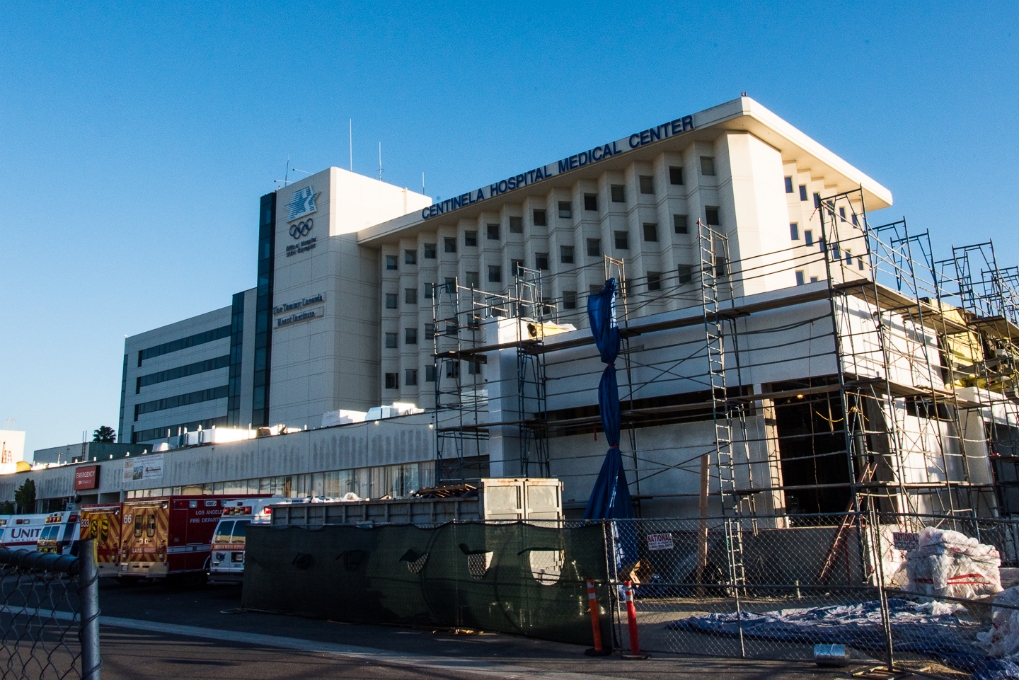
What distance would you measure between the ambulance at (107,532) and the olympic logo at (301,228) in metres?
34.6

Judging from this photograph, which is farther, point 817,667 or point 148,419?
point 148,419

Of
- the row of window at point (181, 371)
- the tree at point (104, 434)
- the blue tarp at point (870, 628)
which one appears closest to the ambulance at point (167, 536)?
the blue tarp at point (870, 628)

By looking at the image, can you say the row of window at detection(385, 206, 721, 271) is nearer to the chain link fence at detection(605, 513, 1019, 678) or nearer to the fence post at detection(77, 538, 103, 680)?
the chain link fence at detection(605, 513, 1019, 678)

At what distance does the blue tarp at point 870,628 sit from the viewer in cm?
1024

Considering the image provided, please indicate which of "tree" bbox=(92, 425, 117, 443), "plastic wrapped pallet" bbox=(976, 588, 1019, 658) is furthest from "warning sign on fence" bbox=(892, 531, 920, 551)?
"tree" bbox=(92, 425, 117, 443)

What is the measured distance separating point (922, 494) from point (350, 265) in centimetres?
4460

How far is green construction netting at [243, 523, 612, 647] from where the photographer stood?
12250mm

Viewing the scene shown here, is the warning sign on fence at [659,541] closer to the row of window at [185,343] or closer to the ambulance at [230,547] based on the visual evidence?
the ambulance at [230,547]

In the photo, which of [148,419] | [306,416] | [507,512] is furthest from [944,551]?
[148,419]

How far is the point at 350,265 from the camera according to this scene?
5744 centimetres

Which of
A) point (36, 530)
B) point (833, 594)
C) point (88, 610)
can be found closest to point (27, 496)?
point (36, 530)

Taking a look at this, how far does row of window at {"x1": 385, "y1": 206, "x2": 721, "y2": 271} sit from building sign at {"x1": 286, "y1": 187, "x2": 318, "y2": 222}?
314 inches

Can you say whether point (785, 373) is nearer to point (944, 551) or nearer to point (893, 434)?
point (893, 434)

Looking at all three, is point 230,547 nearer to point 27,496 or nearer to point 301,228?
point 301,228
